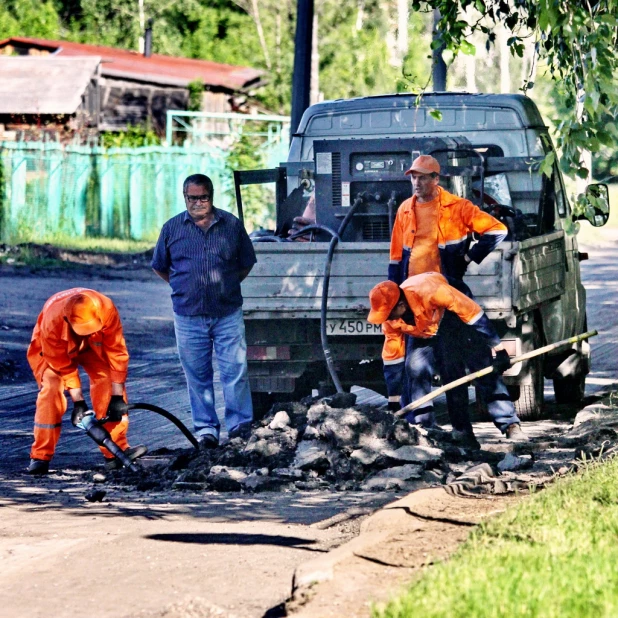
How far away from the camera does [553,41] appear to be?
8773mm

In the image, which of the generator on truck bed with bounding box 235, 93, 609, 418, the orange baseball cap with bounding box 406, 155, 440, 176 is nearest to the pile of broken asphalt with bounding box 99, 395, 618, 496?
the generator on truck bed with bounding box 235, 93, 609, 418

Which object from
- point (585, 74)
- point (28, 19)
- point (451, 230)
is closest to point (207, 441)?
point (451, 230)

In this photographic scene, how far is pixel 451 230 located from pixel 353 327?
3.27ft

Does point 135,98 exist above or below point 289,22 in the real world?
below

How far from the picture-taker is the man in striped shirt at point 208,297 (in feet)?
31.9

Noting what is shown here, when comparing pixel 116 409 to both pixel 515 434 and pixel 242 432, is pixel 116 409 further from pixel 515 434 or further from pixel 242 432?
pixel 515 434

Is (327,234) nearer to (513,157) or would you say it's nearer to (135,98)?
(513,157)

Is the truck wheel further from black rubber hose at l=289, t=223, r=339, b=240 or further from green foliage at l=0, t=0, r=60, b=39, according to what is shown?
green foliage at l=0, t=0, r=60, b=39

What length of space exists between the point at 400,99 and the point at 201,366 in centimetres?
323

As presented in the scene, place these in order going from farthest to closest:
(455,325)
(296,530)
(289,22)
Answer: (289,22)
(455,325)
(296,530)

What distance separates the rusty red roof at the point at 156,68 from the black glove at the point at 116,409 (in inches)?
1279

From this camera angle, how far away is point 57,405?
909 centimetres

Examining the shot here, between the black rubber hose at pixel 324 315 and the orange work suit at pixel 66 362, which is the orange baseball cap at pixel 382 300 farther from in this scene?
the orange work suit at pixel 66 362

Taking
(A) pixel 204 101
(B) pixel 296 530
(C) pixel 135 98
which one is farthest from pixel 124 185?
(B) pixel 296 530
